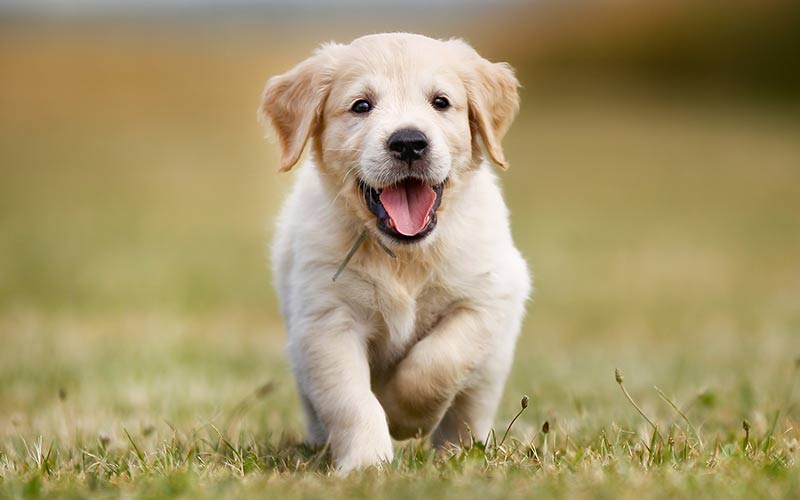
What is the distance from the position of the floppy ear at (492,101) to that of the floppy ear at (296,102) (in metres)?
0.53

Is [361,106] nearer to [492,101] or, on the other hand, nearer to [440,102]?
Answer: [440,102]

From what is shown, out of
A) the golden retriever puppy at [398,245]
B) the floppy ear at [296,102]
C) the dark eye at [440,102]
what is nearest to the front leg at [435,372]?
the golden retriever puppy at [398,245]

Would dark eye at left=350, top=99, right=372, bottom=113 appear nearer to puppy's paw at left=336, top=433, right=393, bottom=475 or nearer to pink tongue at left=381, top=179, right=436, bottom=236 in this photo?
pink tongue at left=381, top=179, right=436, bottom=236

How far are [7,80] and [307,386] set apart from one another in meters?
30.2

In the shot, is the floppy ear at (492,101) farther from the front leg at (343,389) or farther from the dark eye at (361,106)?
the front leg at (343,389)

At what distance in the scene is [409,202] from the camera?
3.60m

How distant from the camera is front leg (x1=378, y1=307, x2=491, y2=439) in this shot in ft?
11.3

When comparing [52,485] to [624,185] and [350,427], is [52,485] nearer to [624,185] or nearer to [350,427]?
[350,427]

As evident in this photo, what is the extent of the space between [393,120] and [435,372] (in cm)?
85

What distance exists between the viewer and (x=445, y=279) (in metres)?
3.64

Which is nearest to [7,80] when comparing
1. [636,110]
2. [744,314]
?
[636,110]

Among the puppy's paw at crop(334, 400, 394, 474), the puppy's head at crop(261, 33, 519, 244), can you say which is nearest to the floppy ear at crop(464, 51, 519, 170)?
the puppy's head at crop(261, 33, 519, 244)

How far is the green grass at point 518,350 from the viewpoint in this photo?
2.97 metres

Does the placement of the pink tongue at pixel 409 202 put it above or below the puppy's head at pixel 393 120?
below
